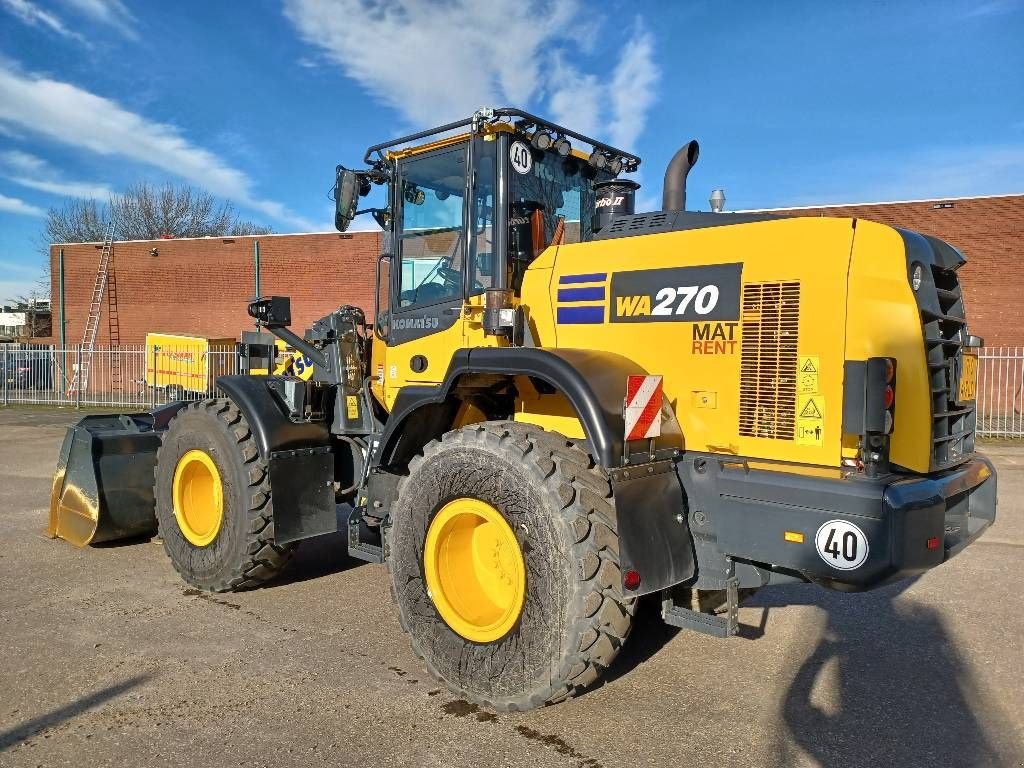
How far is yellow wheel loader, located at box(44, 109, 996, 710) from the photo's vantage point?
3234mm

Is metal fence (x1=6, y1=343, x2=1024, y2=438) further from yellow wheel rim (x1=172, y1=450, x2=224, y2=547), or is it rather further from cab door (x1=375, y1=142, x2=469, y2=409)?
cab door (x1=375, y1=142, x2=469, y2=409)

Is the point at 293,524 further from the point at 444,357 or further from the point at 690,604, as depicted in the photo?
the point at 690,604

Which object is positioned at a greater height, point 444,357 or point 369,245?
point 369,245

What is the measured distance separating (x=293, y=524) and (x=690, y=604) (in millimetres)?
2607

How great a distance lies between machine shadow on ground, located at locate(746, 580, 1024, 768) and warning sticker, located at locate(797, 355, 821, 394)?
1488 millimetres

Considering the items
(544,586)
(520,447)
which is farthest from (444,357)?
(544,586)

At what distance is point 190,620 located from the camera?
4.73 metres

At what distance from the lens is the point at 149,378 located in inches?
800

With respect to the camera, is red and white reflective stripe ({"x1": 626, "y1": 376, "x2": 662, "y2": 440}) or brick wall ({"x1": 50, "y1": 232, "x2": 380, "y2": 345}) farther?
brick wall ({"x1": 50, "y1": 232, "x2": 380, "y2": 345})

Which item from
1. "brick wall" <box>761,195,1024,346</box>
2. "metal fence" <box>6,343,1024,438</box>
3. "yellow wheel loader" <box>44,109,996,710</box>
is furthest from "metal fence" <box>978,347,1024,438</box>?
"yellow wheel loader" <box>44,109,996,710</box>

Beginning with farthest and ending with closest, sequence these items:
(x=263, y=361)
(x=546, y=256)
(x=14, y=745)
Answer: (x=263, y=361) → (x=546, y=256) → (x=14, y=745)

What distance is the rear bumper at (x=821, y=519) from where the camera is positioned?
9.91 ft

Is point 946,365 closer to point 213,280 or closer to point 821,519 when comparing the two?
point 821,519

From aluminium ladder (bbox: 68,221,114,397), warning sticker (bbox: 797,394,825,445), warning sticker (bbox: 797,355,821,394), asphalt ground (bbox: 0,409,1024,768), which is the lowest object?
asphalt ground (bbox: 0,409,1024,768)
